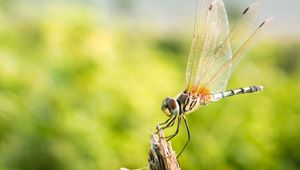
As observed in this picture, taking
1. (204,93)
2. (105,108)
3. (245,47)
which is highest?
(105,108)

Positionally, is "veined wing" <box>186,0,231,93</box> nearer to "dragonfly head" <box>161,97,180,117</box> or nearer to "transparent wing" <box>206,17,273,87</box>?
"transparent wing" <box>206,17,273,87</box>

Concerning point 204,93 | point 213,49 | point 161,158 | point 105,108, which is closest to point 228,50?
point 213,49

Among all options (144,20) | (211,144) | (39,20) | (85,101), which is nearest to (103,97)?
(85,101)

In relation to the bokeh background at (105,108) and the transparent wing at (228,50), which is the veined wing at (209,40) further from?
the bokeh background at (105,108)

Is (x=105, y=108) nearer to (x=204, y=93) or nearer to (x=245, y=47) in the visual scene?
(x=245, y=47)

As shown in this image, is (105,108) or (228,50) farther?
(105,108)

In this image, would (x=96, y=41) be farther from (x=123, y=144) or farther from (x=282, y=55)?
(x=282, y=55)

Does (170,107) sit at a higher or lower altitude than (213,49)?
lower
